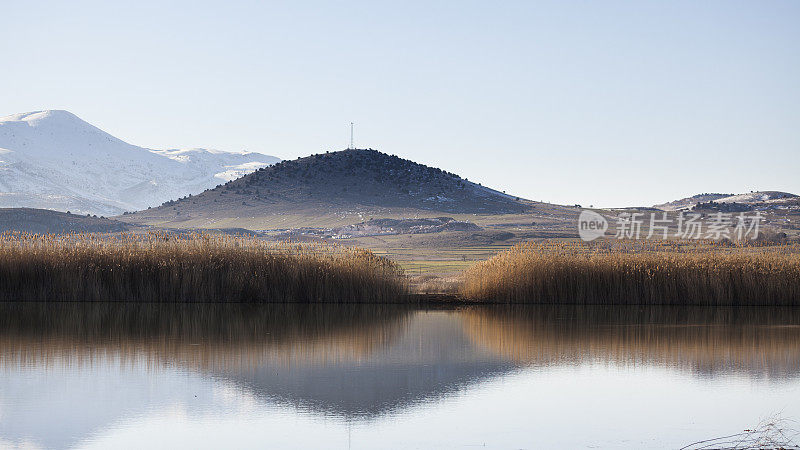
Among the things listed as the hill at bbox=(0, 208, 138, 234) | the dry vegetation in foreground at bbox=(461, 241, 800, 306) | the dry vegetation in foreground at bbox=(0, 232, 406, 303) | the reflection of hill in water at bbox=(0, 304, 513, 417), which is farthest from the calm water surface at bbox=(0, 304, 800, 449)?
the hill at bbox=(0, 208, 138, 234)

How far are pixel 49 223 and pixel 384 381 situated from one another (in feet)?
291

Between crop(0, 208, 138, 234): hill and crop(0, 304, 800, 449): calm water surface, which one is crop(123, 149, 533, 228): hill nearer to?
crop(0, 208, 138, 234): hill

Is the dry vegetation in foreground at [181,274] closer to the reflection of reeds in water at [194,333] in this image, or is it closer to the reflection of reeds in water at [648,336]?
the reflection of reeds in water at [194,333]

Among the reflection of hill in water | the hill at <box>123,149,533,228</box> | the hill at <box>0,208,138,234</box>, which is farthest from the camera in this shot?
the hill at <box>123,149,533,228</box>

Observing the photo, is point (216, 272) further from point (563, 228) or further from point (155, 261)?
point (563, 228)

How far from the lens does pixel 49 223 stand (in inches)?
3561

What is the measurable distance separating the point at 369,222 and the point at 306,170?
1024 inches

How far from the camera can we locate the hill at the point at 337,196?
106 m

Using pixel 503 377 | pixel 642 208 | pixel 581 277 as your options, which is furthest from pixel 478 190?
pixel 503 377

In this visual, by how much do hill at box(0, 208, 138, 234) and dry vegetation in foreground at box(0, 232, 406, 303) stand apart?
236 ft

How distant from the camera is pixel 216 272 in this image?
1839cm

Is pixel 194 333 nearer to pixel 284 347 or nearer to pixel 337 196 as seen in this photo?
pixel 284 347

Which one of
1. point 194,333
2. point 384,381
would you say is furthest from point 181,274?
point 384,381

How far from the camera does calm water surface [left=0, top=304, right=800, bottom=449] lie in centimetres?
731
